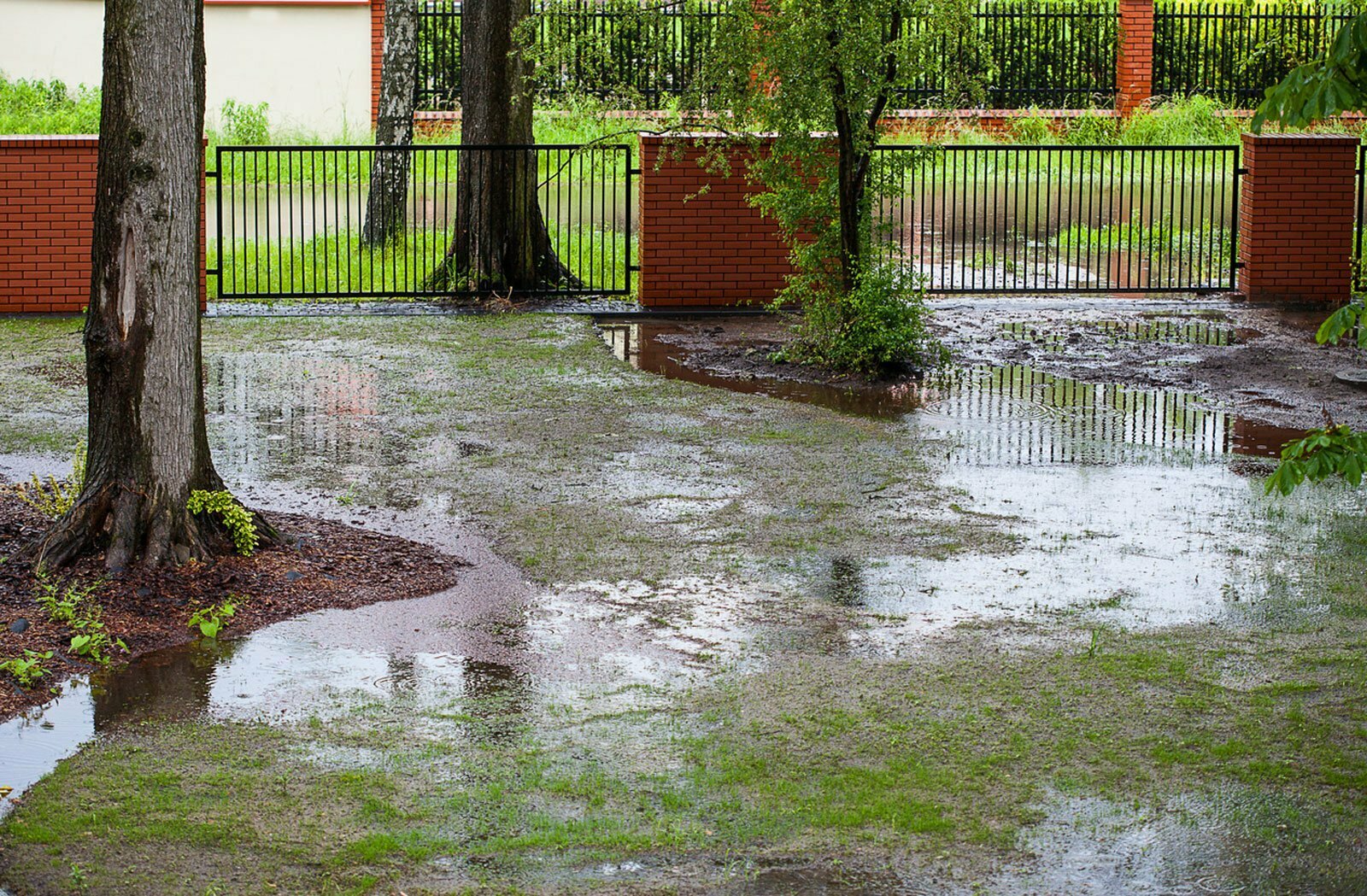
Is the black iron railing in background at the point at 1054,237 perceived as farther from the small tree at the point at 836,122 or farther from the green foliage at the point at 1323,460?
the green foliage at the point at 1323,460

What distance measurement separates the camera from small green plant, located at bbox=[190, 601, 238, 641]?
7.22 metres

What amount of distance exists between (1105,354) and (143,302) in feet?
26.7

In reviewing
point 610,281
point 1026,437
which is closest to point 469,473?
point 1026,437

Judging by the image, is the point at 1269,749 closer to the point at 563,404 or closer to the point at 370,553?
the point at 370,553

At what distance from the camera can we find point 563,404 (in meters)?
11.8

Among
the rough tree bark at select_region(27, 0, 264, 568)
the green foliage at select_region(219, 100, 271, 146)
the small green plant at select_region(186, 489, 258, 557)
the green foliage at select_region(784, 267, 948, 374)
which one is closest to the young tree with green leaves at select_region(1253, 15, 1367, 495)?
the small green plant at select_region(186, 489, 258, 557)

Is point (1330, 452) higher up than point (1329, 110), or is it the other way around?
point (1329, 110)

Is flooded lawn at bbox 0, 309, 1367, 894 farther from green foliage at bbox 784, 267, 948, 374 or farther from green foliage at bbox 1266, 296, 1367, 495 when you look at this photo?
green foliage at bbox 784, 267, 948, 374

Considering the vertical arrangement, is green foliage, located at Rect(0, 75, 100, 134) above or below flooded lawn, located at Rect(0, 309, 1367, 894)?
above

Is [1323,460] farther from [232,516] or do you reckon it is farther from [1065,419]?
[1065,419]

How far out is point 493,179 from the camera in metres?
16.4

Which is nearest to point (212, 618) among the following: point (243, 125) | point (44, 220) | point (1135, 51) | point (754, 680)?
point (754, 680)

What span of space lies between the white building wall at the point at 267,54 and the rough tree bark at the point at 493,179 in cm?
1104

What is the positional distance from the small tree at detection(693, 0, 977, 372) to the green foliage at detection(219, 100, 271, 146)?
13978 millimetres
